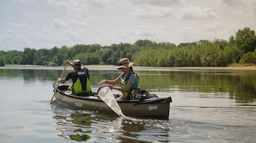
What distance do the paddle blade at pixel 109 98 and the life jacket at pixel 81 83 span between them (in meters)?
2.41

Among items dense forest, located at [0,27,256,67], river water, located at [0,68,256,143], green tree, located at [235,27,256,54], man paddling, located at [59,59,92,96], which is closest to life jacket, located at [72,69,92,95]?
man paddling, located at [59,59,92,96]

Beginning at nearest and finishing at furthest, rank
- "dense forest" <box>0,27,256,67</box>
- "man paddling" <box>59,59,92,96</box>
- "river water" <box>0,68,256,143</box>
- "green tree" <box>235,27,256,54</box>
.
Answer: "river water" <box>0,68,256,143</box>, "man paddling" <box>59,59,92,96</box>, "dense forest" <box>0,27,256,67</box>, "green tree" <box>235,27,256,54</box>

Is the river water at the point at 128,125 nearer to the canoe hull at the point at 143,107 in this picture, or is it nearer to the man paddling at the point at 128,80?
the canoe hull at the point at 143,107

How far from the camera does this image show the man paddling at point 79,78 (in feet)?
65.1

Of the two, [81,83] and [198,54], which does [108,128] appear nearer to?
[81,83]

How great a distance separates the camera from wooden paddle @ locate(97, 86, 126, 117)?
17.0 m

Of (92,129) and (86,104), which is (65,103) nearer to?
(86,104)

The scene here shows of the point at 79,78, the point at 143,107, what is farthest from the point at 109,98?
the point at 79,78

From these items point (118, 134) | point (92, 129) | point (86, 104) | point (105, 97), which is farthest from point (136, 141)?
point (86, 104)

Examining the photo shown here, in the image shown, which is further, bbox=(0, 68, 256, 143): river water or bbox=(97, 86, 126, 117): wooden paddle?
bbox=(97, 86, 126, 117): wooden paddle

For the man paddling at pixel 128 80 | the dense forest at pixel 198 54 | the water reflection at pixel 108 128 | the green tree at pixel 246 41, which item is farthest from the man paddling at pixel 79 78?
the green tree at pixel 246 41

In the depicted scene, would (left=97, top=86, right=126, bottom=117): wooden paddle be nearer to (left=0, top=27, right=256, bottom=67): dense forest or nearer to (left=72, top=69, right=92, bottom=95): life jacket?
(left=72, top=69, right=92, bottom=95): life jacket

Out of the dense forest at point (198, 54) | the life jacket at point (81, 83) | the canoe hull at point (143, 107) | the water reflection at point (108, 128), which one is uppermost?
the dense forest at point (198, 54)

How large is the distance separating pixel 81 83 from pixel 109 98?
10.6ft
